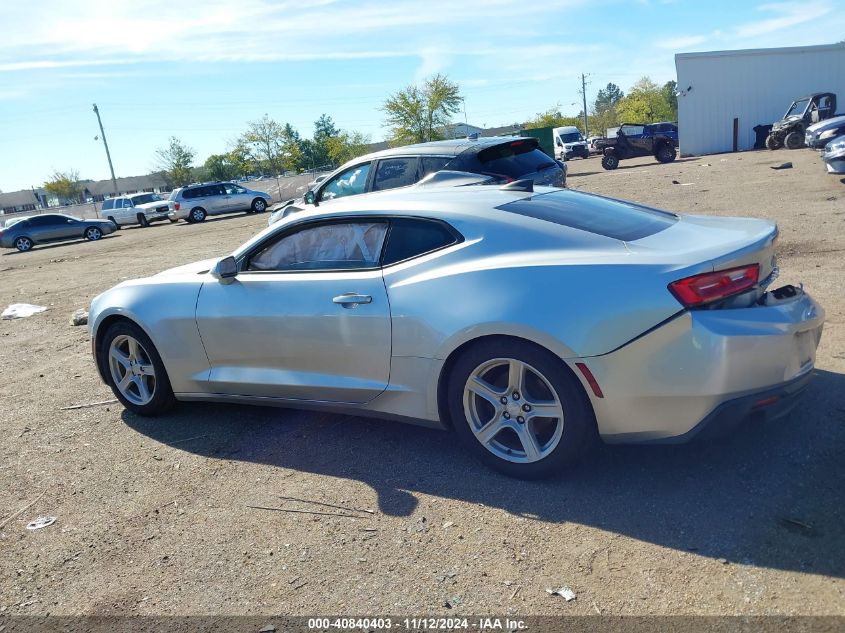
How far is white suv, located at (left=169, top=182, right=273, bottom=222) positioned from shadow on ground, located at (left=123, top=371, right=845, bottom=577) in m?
28.8

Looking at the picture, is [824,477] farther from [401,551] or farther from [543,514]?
[401,551]

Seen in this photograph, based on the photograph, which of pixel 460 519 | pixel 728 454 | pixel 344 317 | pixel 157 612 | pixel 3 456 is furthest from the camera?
pixel 3 456

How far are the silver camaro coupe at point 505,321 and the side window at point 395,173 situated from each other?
392 centimetres

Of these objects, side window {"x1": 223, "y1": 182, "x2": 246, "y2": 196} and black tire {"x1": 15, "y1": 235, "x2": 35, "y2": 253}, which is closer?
black tire {"x1": 15, "y1": 235, "x2": 35, "y2": 253}

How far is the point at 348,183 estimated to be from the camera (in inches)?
349

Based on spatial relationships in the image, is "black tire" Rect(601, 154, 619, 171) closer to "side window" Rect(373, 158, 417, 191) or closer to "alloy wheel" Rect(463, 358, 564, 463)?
"side window" Rect(373, 158, 417, 191)

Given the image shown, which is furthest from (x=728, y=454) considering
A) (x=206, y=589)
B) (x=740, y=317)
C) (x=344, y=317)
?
(x=206, y=589)

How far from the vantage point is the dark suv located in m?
7.99

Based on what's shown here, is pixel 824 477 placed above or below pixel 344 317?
below

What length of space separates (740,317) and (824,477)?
2.91ft

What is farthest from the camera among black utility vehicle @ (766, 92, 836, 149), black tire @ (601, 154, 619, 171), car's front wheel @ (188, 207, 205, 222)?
car's front wheel @ (188, 207, 205, 222)

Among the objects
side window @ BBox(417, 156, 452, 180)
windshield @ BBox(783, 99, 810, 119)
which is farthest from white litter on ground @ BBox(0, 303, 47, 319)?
windshield @ BBox(783, 99, 810, 119)

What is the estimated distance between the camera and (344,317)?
12.6 feet

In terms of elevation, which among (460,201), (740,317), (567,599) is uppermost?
(460,201)
